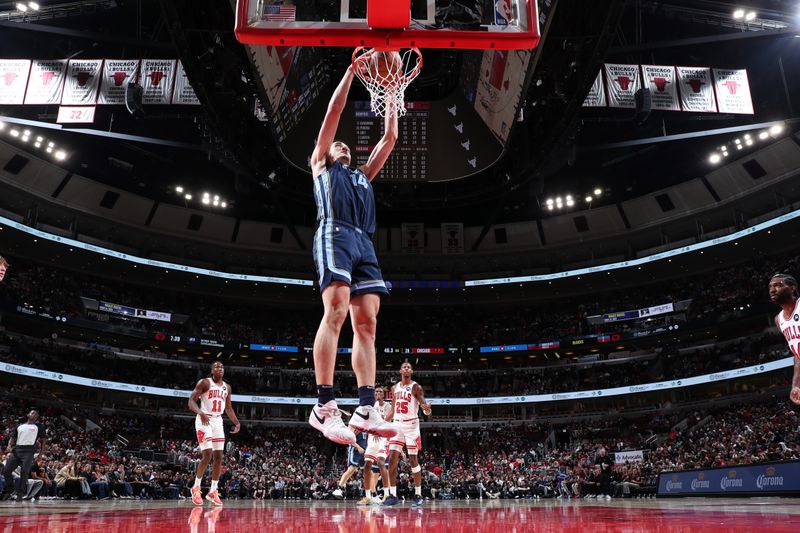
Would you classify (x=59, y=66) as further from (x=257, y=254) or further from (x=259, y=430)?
(x=259, y=430)

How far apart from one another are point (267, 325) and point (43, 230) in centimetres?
1468

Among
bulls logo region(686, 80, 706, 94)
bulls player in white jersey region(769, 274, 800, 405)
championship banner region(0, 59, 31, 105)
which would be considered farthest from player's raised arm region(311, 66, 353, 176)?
championship banner region(0, 59, 31, 105)

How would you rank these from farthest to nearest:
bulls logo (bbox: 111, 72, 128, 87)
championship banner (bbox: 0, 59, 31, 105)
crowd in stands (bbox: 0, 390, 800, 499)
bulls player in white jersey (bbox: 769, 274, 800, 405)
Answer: crowd in stands (bbox: 0, 390, 800, 499) < bulls logo (bbox: 111, 72, 128, 87) < championship banner (bbox: 0, 59, 31, 105) < bulls player in white jersey (bbox: 769, 274, 800, 405)

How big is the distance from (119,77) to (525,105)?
1280cm

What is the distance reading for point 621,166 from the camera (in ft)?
105

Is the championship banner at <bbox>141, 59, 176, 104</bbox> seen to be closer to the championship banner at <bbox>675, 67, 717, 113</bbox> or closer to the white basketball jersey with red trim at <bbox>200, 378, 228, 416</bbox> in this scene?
the white basketball jersey with red trim at <bbox>200, 378, 228, 416</bbox>

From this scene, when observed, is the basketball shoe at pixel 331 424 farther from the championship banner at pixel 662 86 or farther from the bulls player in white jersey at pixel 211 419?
the championship banner at pixel 662 86

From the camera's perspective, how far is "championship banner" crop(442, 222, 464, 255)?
3756cm

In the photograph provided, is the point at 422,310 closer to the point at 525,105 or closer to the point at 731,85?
the point at 525,105

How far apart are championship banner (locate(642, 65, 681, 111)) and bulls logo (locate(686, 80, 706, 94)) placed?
1.51ft

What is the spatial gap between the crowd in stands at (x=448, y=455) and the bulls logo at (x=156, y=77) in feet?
38.6

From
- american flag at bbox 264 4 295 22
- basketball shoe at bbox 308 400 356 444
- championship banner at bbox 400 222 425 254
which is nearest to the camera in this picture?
basketball shoe at bbox 308 400 356 444

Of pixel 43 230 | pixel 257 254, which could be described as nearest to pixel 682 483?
pixel 257 254

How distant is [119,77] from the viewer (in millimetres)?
17719
